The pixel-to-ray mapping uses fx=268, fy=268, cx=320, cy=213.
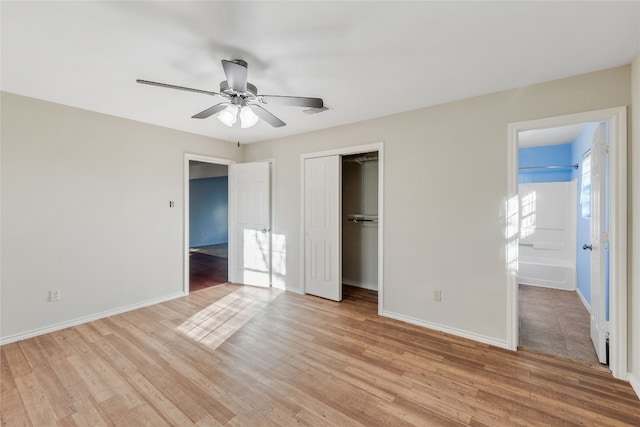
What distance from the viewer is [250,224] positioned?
4609 mm

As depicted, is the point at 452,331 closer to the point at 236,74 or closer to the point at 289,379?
the point at 289,379

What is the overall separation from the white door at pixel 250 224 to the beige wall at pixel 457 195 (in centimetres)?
182

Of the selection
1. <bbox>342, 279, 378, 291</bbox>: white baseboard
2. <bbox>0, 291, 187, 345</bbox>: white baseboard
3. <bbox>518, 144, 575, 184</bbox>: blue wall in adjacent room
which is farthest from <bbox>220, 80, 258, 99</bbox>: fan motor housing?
<bbox>518, 144, 575, 184</bbox>: blue wall in adjacent room

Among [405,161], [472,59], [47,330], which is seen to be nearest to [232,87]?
[472,59]

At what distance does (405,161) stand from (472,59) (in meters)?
1.28

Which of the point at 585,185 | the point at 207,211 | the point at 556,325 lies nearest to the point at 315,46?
the point at 556,325

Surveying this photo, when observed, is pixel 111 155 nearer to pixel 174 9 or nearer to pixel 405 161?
pixel 174 9

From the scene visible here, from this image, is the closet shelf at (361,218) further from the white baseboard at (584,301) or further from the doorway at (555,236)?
the white baseboard at (584,301)

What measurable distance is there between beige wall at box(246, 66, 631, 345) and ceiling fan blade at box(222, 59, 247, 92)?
1.57 meters

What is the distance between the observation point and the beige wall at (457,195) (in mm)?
2447

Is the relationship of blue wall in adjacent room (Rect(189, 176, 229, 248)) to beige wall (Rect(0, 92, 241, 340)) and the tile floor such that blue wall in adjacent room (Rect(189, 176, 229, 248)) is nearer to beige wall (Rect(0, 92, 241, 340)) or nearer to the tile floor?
beige wall (Rect(0, 92, 241, 340))

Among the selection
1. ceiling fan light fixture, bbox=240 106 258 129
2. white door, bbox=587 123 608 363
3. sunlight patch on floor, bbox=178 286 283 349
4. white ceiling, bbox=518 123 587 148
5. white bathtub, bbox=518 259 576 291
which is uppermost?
white ceiling, bbox=518 123 587 148

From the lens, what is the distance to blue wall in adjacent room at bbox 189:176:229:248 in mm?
8820

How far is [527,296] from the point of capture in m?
4.09
